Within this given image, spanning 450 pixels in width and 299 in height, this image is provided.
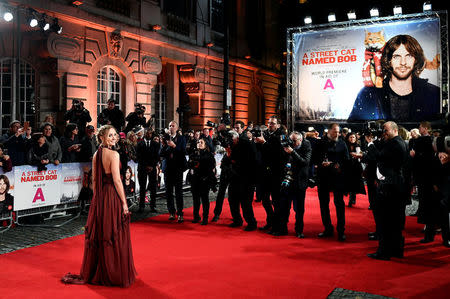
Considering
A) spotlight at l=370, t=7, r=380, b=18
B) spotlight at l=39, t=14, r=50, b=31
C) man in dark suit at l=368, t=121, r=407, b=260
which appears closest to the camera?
man in dark suit at l=368, t=121, r=407, b=260

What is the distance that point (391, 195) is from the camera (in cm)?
624

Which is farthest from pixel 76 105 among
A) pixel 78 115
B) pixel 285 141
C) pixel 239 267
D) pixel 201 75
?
pixel 201 75

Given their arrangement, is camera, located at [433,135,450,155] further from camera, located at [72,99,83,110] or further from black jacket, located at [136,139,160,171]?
camera, located at [72,99,83,110]

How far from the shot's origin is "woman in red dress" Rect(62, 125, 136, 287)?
4902 mm

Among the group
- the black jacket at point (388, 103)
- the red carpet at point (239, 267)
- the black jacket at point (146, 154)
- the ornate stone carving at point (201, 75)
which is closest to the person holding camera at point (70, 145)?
the black jacket at point (146, 154)

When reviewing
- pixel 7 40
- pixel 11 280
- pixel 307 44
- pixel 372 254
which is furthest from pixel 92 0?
pixel 372 254

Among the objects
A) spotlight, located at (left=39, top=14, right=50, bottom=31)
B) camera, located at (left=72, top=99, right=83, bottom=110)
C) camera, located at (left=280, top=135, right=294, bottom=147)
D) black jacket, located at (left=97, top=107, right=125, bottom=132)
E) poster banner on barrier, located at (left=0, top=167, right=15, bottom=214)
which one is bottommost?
poster banner on barrier, located at (left=0, top=167, right=15, bottom=214)

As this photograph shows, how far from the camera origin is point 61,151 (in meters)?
9.37

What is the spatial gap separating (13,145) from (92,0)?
24.8 ft

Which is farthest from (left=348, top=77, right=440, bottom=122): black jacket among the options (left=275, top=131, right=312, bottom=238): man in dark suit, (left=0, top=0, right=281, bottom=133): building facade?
(left=275, top=131, right=312, bottom=238): man in dark suit

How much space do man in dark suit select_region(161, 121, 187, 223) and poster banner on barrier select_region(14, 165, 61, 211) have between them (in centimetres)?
226

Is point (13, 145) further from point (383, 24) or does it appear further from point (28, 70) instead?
point (383, 24)

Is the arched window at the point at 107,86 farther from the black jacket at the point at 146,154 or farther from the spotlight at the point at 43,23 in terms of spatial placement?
the black jacket at the point at 146,154

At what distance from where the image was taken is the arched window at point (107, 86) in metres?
16.2
